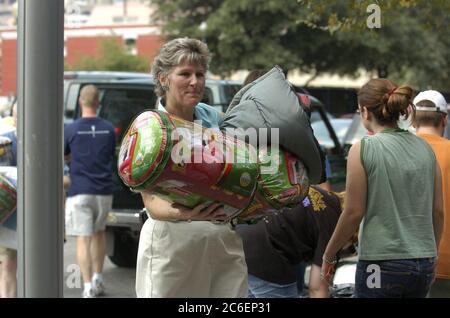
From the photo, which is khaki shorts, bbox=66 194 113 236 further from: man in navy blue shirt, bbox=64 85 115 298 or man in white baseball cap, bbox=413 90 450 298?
man in white baseball cap, bbox=413 90 450 298

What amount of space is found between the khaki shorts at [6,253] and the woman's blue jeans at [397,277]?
271cm

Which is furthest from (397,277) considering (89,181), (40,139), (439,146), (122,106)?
(122,106)

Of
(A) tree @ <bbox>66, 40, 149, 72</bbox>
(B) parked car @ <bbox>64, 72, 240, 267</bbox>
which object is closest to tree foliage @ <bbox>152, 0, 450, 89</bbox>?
(A) tree @ <bbox>66, 40, 149, 72</bbox>

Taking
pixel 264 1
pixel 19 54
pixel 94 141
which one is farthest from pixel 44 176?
pixel 264 1

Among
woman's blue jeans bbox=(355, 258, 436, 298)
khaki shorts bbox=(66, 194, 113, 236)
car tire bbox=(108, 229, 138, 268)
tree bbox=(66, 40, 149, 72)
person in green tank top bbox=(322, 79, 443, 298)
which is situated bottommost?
car tire bbox=(108, 229, 138, 268)

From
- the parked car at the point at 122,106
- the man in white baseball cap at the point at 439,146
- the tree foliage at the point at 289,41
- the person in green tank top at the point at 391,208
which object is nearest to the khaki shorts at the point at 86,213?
the parked car at the point at 122,106

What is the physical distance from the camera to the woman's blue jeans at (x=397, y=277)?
3977 mm

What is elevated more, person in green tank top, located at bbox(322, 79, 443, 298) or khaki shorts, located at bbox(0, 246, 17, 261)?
person in green tank top, located at bbox(322, 79, 443, 298)

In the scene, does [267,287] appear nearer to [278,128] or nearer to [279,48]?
[278,128]

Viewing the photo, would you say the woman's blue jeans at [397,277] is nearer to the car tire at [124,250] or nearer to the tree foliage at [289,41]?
the car tire at [124,250]

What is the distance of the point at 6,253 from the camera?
5766mm

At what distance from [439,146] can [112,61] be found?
144 ft

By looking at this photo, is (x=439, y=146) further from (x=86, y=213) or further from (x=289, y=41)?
(x=289, y=41)

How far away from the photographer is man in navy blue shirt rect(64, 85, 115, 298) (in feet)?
26.3
